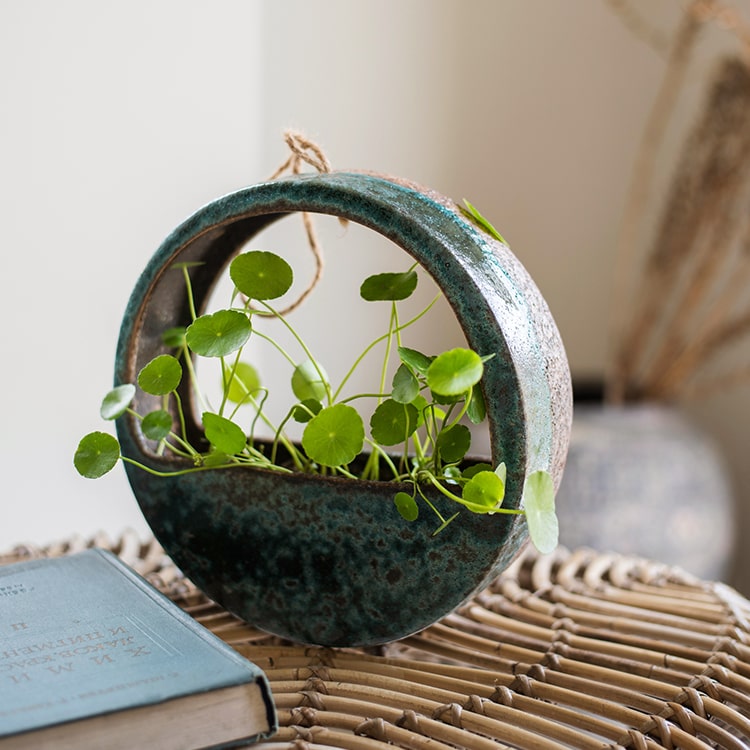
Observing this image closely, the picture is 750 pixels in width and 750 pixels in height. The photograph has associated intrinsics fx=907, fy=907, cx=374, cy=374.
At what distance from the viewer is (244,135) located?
1.59 meters

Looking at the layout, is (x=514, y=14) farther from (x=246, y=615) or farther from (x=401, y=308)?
(x=246, y=615)

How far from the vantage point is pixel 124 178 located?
1.47m

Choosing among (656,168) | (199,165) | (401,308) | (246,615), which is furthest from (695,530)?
(246,615)

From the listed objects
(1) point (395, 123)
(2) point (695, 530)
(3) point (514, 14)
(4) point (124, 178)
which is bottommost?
(2) point (695, 530)

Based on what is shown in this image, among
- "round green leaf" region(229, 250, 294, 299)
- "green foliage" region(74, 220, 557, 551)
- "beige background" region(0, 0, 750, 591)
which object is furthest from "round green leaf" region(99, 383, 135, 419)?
"beige background" region(0, 0, 750, 591)

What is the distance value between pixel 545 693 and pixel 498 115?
65.9 inches

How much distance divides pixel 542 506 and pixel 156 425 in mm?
282

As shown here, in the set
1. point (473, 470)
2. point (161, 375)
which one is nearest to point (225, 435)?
point (161, 375)

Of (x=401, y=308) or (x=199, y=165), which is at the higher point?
(x=199, y=165)

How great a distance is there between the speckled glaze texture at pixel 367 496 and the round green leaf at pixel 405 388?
0.05 meters

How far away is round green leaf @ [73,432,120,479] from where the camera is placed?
1.96 ft

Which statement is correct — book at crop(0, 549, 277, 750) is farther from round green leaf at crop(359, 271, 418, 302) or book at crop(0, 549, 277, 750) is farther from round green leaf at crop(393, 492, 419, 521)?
round green leaf at crop(359, 271, 418, 302)

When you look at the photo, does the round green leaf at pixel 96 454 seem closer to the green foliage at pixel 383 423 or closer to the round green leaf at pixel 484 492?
the green foliage at pixel 383 423

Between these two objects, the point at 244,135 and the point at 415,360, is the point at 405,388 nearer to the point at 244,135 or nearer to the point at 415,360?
the point at 415,360
